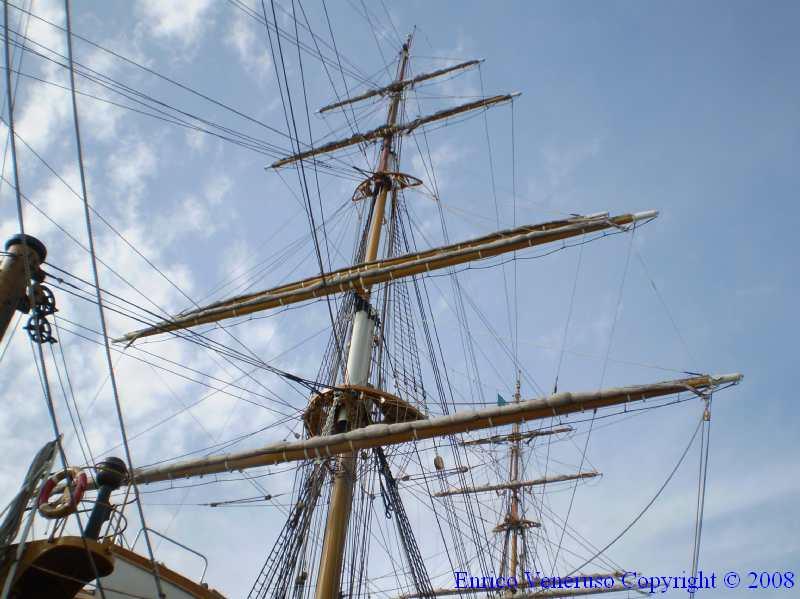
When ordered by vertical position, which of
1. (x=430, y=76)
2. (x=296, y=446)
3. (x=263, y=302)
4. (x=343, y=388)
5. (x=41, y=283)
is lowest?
(x=41, y=283)

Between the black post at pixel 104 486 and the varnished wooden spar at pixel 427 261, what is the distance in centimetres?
719

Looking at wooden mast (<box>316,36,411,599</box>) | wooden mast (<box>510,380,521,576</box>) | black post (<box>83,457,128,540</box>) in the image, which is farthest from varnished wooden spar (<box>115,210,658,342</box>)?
wooden mast (<box>510,380,521,576</box>)

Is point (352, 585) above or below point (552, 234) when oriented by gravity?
below

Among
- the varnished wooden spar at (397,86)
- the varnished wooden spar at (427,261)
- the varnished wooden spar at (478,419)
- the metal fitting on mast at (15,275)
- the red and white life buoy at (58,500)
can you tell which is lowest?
the red and white life buoy at (58,500)

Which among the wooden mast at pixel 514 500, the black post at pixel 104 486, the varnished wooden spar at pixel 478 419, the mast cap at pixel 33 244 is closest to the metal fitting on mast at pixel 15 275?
the mast cap at pixel 33 244

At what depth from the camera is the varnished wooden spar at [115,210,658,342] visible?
1292cm

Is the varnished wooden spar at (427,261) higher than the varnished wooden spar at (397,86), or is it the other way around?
the varnished wooden spar at (397,86)

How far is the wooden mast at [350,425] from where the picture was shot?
34.5 ft

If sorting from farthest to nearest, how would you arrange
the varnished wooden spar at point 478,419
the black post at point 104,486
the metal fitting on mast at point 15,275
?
the varnished wooden spar at point 478,419, the black post at point 104,486, the metal fitting on mast at point 15,275

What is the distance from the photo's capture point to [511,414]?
1061cm

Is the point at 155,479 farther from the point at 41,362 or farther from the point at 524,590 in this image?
the point at 524,590

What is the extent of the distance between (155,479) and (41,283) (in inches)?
269

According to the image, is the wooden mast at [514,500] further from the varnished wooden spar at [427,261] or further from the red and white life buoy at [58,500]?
the red and white life buoy at [58,500]

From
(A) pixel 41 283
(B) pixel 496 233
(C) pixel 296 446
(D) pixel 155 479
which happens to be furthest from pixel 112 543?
(B) pixel 496 233
